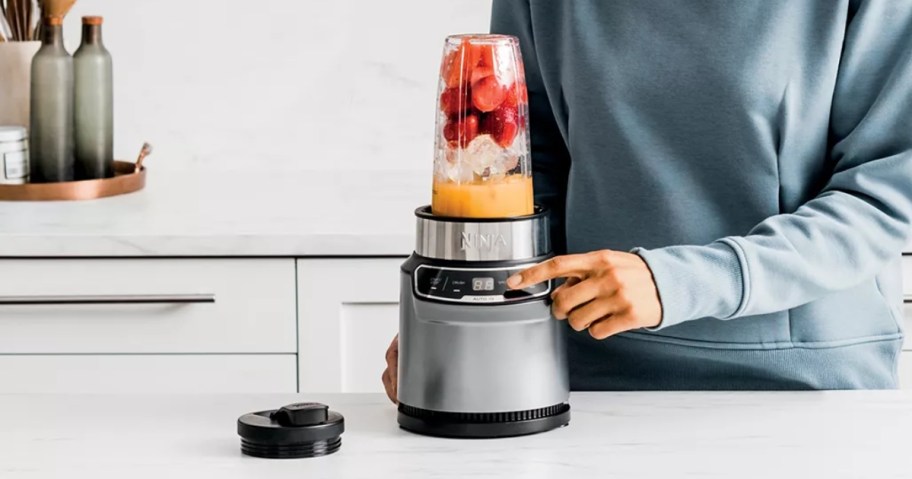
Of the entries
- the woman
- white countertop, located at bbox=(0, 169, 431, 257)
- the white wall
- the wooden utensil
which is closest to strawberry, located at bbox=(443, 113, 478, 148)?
the woman

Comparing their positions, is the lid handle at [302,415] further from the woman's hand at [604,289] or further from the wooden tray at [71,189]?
the wooden tray at [71,189]

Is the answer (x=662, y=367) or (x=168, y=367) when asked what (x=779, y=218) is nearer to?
(x=662, y=367)

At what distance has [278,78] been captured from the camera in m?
2.49

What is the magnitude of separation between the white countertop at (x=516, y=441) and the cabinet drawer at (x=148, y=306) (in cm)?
75

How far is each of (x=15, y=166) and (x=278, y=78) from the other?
0.57m

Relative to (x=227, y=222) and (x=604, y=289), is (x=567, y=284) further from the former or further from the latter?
(x=227, y=222)

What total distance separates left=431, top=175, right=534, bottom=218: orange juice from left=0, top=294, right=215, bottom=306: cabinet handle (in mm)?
955

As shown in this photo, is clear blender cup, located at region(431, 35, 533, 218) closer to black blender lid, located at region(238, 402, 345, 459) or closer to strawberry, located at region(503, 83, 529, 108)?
strawberry, located at region(503, 83, 529, 108)

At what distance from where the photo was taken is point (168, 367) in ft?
6.35

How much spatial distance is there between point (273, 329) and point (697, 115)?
918 mm

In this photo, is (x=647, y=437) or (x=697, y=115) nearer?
(x=647, y=437)

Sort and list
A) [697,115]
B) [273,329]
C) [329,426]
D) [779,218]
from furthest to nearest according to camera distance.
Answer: [273,329]
[697,115]
[779,218]
[329,426]

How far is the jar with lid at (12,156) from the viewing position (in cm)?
214

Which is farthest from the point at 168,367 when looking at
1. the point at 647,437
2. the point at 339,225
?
the point at 647,437
